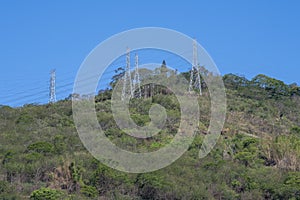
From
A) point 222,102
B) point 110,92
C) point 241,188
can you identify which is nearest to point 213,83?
point 222,102

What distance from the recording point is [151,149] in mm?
33469

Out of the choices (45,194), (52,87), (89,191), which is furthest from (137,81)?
(45,194)

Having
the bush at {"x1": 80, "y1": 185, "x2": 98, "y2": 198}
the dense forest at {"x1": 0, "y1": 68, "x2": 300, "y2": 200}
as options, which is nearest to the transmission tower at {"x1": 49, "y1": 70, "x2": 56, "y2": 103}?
the dense forest at {"x1": 0, "y1": 68, "x2": 300, "y2": 200}

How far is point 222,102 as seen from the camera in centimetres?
4547

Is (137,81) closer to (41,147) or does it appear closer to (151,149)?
(151,149)

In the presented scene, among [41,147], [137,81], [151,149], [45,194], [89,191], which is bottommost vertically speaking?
[45,194]

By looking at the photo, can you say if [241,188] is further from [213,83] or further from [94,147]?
[213,83]

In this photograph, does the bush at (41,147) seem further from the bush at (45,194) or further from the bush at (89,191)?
the bush at (45,194)

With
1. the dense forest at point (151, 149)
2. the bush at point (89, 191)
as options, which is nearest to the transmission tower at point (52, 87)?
the dense forest at point (151, 149)

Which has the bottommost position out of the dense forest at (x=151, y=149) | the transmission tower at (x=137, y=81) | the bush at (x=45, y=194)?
the bush at (x=45, y=194)

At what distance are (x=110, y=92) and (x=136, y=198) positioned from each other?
20210 millimetres

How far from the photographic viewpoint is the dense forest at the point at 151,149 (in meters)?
28.7

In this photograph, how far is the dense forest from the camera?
94.0 feet

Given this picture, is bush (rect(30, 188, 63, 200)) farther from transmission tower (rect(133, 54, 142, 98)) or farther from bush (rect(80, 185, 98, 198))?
transmission tower (rect(133, 54, 142, 98))
